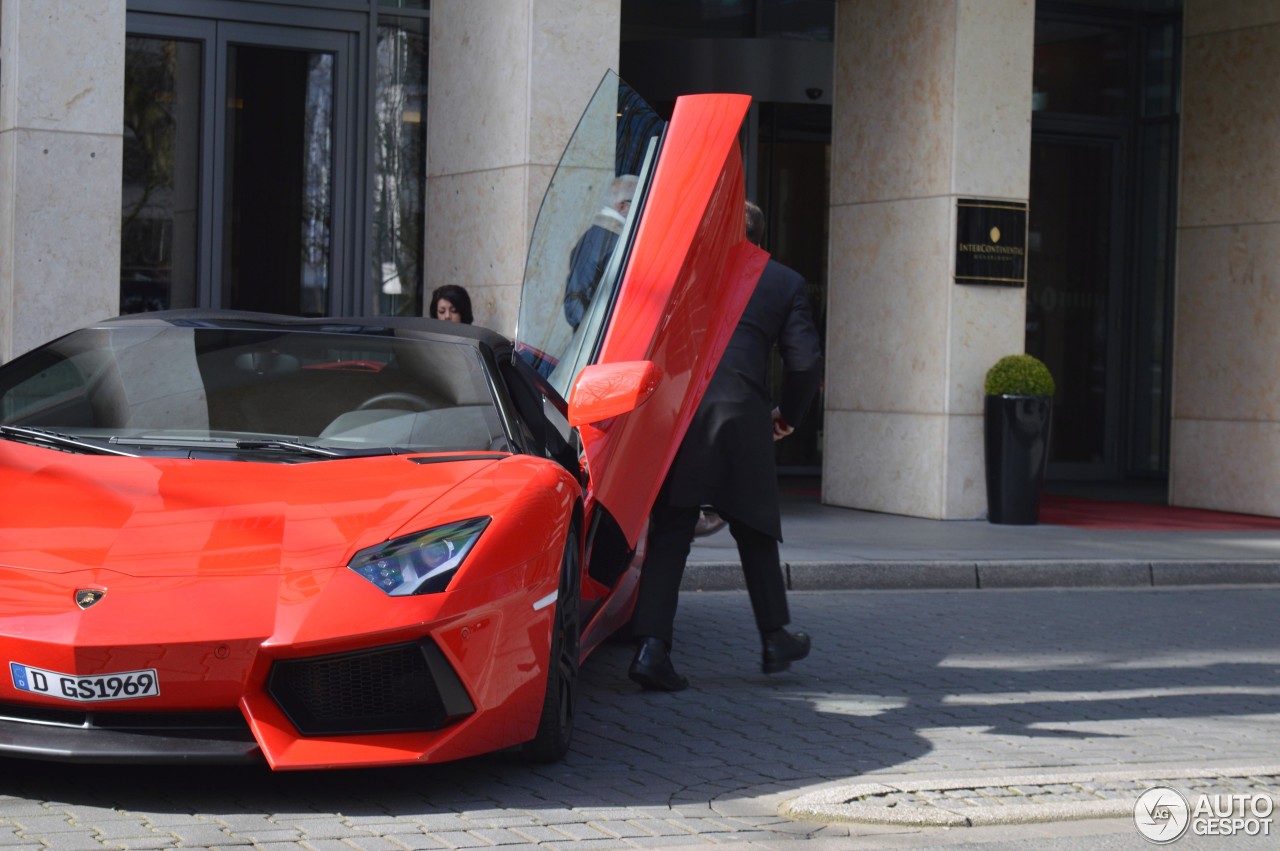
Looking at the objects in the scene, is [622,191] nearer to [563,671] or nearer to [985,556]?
[563,671]

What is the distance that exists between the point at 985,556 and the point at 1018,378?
8.23ft

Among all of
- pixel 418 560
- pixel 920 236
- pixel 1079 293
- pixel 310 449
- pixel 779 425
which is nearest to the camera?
pixel 418 560

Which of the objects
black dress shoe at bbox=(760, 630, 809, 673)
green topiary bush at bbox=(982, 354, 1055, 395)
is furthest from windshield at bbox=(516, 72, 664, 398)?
green topiary bush at bbox=(982, 354, 1055, 395)

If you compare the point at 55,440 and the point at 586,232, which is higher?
the point at 586,232

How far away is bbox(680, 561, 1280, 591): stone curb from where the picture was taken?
9203 mm

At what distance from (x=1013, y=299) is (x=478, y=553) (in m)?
9.30

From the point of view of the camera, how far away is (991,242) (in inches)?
503

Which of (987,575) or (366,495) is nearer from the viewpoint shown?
(366,495)

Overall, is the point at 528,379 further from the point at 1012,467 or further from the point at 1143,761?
the point at 1012,467

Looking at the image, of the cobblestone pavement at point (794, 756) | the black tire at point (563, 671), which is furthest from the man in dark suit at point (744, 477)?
the black tire at point (563, 671)

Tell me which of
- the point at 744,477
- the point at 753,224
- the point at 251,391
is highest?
the point at 753,224

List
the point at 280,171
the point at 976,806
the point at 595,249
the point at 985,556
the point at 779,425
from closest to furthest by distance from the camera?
1. the point at 976,806
2. the point at 595,249
3. the point at 779,425
4. the point at 985,556
5. the point at 280,171

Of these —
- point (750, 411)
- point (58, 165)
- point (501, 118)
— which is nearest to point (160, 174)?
point (58, 165)

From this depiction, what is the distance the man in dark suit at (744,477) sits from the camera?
6090 millimetres
